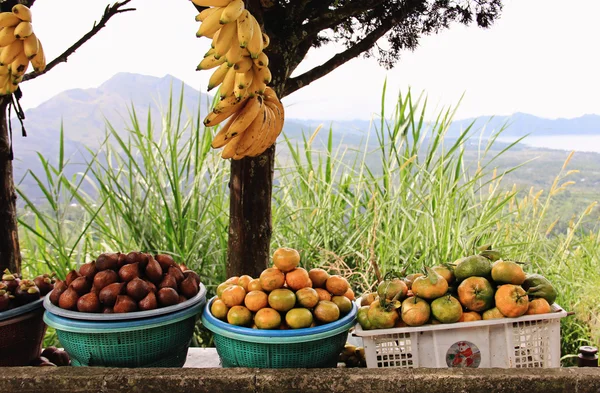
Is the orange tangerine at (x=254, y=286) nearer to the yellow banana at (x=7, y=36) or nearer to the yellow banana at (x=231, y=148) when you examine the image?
the yellow banana at (x=231, y=148)

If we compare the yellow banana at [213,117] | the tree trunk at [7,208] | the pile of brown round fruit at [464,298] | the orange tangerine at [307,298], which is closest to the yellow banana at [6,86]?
the tree trunk at [7,208]

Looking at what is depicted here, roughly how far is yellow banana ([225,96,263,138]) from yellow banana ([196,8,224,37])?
308 mm

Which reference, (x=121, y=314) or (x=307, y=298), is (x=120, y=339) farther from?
(x=307, y=298)

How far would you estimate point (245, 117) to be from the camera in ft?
6.29

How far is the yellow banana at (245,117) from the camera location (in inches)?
75.4

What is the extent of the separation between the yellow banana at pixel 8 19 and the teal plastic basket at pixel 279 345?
1.33 metres

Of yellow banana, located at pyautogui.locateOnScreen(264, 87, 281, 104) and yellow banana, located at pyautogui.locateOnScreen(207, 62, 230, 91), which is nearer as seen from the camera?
yellow banana, located at pyautogui.locateOnScreen(207, 62, 230, 91)

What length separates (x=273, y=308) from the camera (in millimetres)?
1885

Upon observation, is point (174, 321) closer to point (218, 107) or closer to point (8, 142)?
point (218, 107)

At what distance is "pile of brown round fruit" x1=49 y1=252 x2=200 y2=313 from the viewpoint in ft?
6.10

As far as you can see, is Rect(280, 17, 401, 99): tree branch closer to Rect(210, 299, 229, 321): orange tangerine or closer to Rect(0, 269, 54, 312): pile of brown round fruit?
Rect(210, 299, 229, 321): orange tangerine

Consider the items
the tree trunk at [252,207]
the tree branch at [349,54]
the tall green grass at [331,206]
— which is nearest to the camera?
the tree trunk at [252,207]

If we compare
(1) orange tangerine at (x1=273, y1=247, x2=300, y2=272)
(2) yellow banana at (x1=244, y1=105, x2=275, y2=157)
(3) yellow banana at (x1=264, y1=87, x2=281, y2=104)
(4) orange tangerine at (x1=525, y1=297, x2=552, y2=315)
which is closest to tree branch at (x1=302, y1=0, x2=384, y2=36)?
(3) yellow banana at (x1=264, y1=87, x2=281, y2=104)

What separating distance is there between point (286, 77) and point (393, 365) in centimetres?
143
